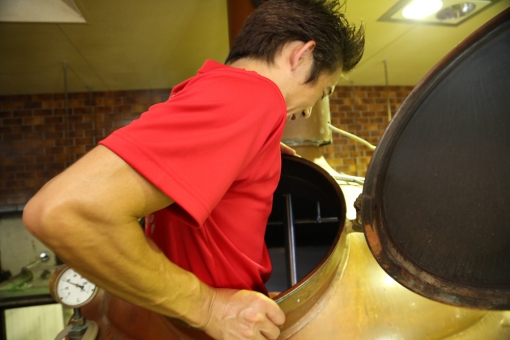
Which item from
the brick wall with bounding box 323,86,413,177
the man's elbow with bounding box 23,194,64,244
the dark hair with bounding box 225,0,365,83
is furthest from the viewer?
the brick wall with bounding box 323,86,413,177

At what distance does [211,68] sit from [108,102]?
3257mm

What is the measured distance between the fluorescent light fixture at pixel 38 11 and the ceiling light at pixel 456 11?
7.51ft

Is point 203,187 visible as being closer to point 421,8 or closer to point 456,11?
point 421,8

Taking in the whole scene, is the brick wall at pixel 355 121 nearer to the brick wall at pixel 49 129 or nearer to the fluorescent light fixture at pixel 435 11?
the fluorescent light fixture at pixel 435 11

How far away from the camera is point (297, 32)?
29.7 inches

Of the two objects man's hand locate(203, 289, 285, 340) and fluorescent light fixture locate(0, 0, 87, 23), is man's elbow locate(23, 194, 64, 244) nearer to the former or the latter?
man's hand locate(203, 289, 285, 340)

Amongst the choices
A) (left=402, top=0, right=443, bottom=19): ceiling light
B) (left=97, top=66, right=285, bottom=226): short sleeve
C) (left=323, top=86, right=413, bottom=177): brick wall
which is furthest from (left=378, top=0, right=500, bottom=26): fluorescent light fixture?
(left=97, top=66, right=285, bottom=226): short sleeve

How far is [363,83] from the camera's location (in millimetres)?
3848

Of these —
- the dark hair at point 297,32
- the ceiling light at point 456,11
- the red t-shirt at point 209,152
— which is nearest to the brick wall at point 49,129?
the ceiling light at point 456,11

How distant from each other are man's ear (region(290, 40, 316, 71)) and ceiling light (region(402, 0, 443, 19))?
1797mm

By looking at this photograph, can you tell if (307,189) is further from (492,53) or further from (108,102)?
(108,102)

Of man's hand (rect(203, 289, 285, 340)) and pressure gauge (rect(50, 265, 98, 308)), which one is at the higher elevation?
man's hand (rect(203, 289, 285, 340))

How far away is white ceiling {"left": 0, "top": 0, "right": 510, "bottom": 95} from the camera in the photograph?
2123 millimetres

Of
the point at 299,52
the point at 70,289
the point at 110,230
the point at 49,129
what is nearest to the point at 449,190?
the point at 299,52
